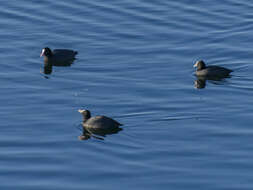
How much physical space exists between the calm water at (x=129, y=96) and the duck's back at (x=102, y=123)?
42 cm

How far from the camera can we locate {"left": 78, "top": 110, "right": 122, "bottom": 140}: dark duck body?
32656 mm

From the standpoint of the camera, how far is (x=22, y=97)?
3644 centimetres

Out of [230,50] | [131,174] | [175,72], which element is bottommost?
[131,174]

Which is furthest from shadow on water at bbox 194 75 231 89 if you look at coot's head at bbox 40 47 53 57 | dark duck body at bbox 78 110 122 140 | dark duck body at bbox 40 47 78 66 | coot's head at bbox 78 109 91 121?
coot's head at bbox 40 47 53 57

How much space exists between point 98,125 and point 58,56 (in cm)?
980

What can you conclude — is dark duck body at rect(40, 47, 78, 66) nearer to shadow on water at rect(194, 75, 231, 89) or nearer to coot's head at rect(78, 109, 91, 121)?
shadow on water at rect(194, 75, 231, 89)

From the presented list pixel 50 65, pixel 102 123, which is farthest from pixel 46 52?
pixel 102 123

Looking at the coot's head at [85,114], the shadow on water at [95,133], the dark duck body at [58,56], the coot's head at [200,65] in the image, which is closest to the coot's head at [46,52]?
the dark duck body at [58,56]

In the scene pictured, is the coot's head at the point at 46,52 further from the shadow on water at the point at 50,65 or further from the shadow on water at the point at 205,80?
the shadow on water at the point at 205,80

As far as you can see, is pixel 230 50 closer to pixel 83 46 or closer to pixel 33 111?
pixel 83 46

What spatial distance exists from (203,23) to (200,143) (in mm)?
15891

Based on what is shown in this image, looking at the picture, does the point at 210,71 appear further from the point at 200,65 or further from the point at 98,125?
the point at 98,125

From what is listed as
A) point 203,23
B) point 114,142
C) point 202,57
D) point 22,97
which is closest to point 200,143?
point 114,142

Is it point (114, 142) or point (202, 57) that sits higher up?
point (202, 57)
